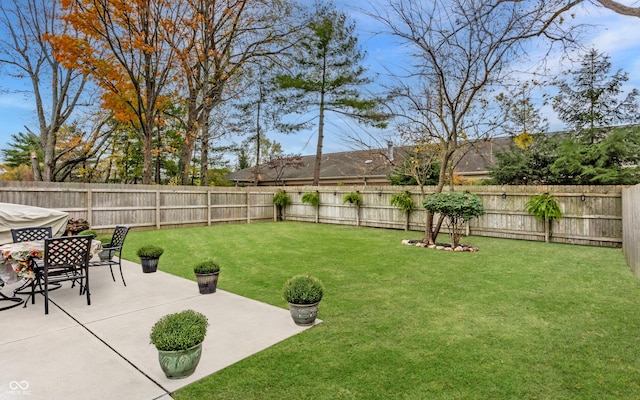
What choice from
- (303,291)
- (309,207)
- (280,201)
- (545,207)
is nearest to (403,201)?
(545,207)

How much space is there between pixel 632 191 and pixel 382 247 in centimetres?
489

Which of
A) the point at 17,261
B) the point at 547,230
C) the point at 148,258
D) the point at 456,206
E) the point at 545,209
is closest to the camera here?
the point at 17,261

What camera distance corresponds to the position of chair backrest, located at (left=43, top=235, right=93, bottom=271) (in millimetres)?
3641

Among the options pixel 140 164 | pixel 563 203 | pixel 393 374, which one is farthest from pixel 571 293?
pixel 140 164

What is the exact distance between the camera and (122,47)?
13.2 meters

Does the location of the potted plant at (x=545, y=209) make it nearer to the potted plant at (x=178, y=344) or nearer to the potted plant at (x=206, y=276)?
the potted plant at (x=206, y=276)

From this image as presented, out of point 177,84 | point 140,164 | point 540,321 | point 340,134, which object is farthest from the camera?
point 140,164

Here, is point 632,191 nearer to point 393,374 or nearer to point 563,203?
point 563,203

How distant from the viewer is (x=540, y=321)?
137 inches

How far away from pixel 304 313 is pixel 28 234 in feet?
15.8

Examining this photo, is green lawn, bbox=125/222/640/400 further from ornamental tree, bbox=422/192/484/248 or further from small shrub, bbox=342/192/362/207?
small shrub, bbox=342/192/362/207

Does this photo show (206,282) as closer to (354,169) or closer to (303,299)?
(303,299)

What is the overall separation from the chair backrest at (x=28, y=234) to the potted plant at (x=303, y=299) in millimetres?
4484

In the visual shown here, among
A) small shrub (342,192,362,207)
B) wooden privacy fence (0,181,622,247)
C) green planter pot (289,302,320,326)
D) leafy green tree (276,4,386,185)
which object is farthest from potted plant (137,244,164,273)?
leafy green tree (276,4,386,185)
